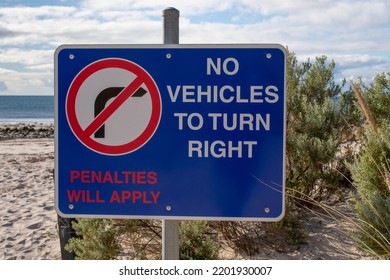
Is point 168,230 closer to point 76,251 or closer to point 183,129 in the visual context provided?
point 183,129

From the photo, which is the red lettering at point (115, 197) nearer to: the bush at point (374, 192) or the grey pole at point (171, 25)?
the grey pole at point (171, 25)

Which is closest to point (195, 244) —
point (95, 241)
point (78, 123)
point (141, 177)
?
point (95, 241)

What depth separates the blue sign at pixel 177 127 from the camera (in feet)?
6.32

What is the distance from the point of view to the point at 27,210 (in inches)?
289

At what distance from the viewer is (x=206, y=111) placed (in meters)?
1.93

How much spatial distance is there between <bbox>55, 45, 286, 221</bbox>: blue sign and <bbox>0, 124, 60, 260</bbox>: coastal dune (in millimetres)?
3804

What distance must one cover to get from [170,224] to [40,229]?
4.90 m

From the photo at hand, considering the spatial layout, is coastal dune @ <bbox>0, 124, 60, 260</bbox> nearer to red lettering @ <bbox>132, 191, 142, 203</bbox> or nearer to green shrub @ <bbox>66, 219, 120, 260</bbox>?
green shrub @ <bbox>66, 219, 120, 260</bbox>

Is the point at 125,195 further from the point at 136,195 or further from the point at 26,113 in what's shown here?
the point at 26,113

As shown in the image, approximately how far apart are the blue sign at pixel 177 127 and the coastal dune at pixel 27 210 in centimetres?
380

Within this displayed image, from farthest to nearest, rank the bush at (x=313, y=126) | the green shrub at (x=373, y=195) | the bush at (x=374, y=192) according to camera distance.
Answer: the bush at (x=313, y=126) → the green shrub at (x=373, y=195) → the bush at (x=374, y=192)

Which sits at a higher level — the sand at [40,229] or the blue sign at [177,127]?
the blue sign at [177,127]

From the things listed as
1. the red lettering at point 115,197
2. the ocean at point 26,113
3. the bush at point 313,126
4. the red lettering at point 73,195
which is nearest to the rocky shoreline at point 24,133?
the ocean at point 26,113

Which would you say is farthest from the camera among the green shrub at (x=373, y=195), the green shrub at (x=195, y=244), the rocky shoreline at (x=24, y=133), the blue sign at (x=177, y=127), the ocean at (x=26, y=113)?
the ocean at (x=26, y=113)
